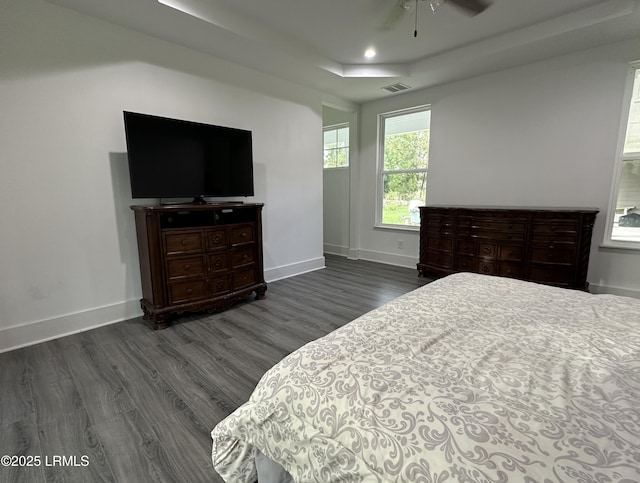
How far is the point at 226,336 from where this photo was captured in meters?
2.55

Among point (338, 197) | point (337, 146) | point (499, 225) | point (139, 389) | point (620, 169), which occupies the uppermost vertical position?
point (337, 146)

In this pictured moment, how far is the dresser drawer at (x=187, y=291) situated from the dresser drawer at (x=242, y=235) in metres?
0.53

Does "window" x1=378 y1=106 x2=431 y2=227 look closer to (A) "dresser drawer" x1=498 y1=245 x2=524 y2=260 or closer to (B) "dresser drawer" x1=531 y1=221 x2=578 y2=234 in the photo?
(A) "dresser drawer" x1=498 y1=245 x2=524 y2=260

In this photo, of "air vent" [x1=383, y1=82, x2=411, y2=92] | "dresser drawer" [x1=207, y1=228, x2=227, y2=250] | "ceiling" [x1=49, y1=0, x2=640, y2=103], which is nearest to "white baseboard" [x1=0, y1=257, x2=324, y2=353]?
"dresser drawer" [x1=207, y1=228, x2=227, y2=250]

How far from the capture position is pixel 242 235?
3182 mm

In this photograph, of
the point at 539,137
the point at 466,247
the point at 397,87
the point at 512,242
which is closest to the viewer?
the point at 512,242

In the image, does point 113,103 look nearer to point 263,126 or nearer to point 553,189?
point 263,126

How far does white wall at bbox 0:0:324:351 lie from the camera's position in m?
2.28

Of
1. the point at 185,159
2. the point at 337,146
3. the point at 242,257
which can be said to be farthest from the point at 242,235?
the point at 337,146

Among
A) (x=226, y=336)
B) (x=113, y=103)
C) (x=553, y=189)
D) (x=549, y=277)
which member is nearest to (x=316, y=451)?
(x=226, y=336)

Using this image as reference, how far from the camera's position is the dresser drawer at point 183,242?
8.72 feet

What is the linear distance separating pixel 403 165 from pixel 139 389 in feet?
14.7

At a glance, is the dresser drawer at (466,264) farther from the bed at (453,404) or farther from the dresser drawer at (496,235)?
the bed at (453,404)

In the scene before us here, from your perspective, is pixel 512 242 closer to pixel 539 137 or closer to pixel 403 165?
pixel 539 137
